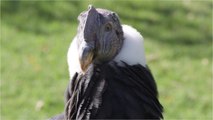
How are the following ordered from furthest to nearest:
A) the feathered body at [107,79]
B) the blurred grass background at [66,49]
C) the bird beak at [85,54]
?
1. the blurred grass background at [66,49]
2. the feathered body at [107,79]
3. the bird beak at [85,54]

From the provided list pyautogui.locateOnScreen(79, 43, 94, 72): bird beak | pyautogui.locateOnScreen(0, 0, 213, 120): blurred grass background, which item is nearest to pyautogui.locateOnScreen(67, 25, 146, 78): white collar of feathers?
pyautogui.locateOnScreen(79, 43, 94, 72): bird beak

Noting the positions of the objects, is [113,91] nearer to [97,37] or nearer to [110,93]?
[110,93]

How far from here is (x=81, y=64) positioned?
2590mm

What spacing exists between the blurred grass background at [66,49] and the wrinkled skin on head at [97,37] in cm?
296

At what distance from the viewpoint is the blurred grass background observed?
5887 mm

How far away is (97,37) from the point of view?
262cm

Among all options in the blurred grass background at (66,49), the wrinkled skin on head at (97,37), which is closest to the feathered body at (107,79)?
the wrinkled skin on head at (97,37)

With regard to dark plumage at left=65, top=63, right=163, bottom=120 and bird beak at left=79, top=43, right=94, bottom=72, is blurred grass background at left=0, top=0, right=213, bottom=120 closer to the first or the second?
dark plumage at left=65, top=63, right=163, bottom=120

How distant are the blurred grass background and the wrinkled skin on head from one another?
2.96 m

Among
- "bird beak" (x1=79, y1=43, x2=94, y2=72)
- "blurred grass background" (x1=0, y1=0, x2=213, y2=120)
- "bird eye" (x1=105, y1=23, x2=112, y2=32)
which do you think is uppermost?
"bird eye" (x1=105, y1=23, x2=112, y2=32)

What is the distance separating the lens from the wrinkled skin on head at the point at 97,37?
101 inches

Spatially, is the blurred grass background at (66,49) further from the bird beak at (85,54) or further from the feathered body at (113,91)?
the bird beak at (85,54)

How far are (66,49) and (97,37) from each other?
4.25 metres

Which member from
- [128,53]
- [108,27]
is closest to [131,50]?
[128,53]
